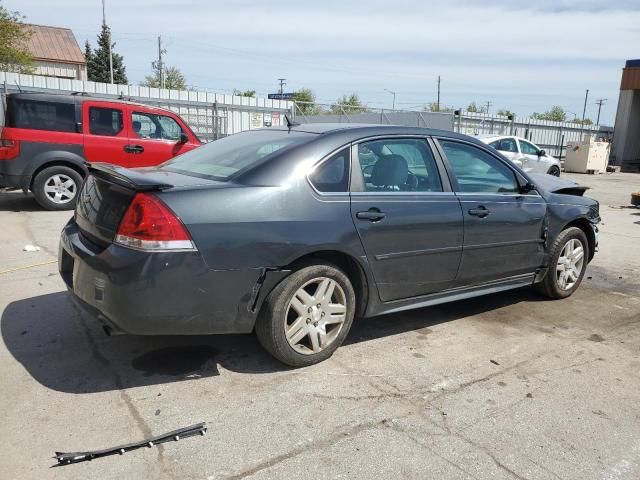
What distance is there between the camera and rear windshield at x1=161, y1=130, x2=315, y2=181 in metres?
3.60

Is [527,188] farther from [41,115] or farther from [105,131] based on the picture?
[41,115]

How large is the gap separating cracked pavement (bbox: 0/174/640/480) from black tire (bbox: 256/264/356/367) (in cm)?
11

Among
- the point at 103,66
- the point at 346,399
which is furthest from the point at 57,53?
the point at 346,399

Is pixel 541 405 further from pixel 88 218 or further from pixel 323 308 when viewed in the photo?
pixel 88 218

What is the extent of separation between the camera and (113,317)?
3053mm

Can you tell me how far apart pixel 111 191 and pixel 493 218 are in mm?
2880

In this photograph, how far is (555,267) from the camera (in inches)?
203

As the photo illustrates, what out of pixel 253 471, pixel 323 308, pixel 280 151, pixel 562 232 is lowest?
pixel 253 471

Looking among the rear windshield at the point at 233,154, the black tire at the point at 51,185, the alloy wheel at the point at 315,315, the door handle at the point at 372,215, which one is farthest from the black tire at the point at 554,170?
the alloy wheel at the point at 315,315

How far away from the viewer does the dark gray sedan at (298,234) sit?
3039 millimetres

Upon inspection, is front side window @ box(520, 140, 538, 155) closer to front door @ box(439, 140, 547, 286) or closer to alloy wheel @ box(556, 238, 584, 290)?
alloy wheel @ box(556, 238, 584, 290)

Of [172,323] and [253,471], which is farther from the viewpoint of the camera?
[172,323]

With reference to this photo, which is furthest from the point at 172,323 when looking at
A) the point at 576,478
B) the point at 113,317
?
the point at 576,478

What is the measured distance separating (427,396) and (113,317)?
1905mm
